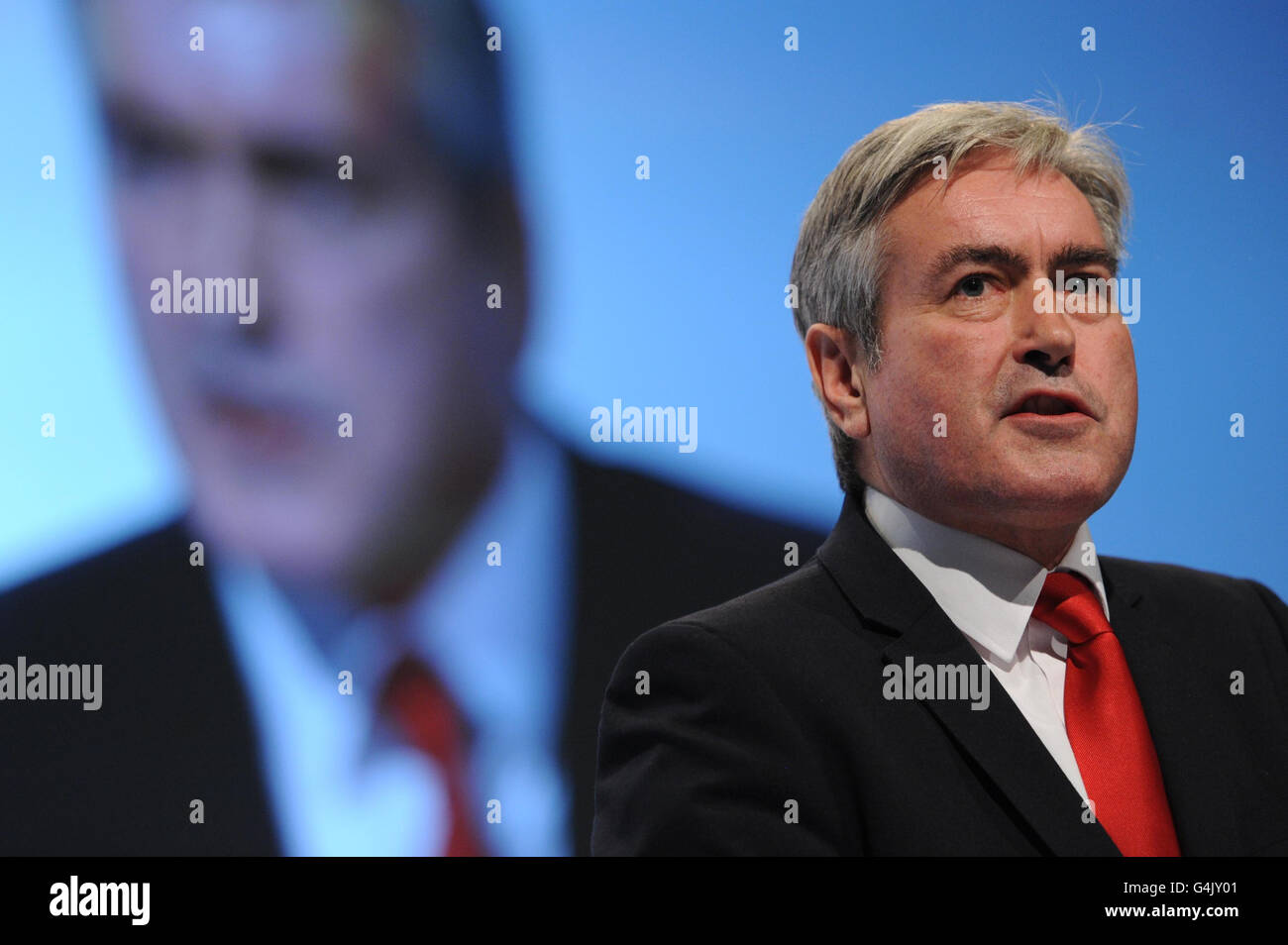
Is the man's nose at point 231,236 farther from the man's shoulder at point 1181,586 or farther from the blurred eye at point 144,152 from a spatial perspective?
the man's shoulder at point 1181,586

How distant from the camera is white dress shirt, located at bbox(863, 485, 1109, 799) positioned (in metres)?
1.68

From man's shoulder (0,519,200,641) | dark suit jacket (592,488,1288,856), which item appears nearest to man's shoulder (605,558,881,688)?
dark suit jacket (592,488,1288,856)

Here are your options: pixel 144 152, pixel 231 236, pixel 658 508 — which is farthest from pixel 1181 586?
pixel 144 152

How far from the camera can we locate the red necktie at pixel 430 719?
2.95m

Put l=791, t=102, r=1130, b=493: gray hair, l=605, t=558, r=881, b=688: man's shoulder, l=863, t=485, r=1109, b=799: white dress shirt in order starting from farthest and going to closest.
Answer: l=791, t=102, r=1130, b=493: gray hair
l=863, t=485, r=1109, b=799: white dress shirt
l=605, t=558, r=881, b=688: man's shoulder

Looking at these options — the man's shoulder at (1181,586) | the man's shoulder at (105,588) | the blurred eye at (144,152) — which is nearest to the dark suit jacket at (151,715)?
the man's shoulder at (105,588)

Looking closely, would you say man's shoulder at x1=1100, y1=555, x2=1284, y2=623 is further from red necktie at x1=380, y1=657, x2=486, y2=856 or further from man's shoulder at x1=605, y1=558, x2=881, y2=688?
red necktie at x1=380, y1=657, x2=486, y2=856

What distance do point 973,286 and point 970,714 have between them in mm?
642

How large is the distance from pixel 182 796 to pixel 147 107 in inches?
69.9

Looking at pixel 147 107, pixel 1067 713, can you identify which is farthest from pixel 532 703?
pixel 147 107

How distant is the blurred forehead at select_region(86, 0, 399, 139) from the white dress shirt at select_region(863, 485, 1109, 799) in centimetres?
197

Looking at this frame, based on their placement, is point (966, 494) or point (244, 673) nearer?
point (966, 494)

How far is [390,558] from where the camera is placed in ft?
9.87
